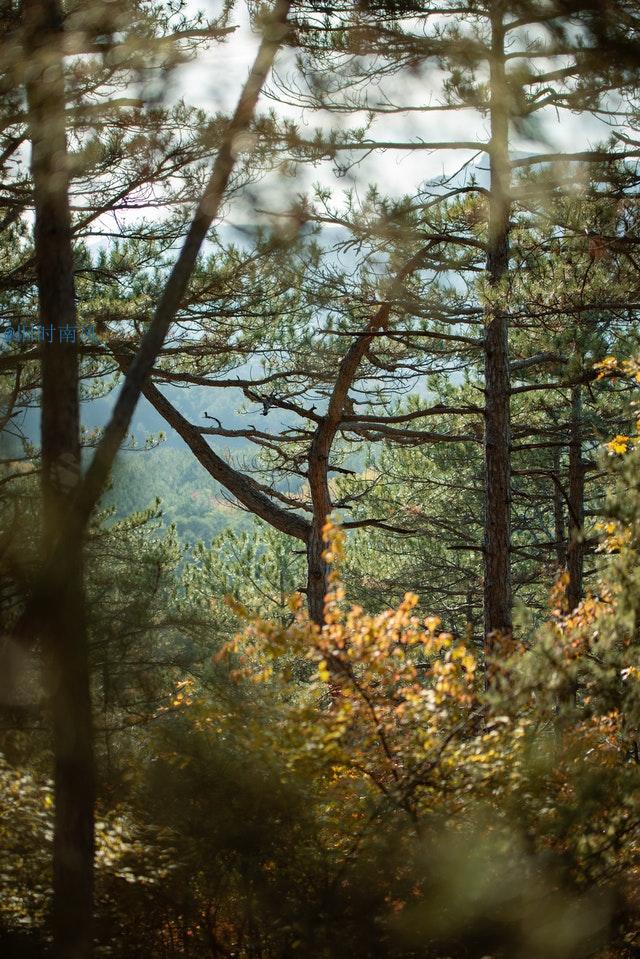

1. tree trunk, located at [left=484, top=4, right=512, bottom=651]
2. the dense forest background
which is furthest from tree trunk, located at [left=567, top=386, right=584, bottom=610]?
the dense forest background

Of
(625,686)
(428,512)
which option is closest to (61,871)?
(625,686)

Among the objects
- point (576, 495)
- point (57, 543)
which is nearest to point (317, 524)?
point (576, 495)

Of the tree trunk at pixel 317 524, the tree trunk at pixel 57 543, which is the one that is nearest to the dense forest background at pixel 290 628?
the tree trunk at pixel 57 543

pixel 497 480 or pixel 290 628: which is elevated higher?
pixel 497 480

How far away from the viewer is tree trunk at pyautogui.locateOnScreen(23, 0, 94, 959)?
3.50 m

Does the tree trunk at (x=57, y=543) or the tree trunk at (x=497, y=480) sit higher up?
the tree trunk at (x=497, y=480)

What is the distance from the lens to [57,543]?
12.5 feet

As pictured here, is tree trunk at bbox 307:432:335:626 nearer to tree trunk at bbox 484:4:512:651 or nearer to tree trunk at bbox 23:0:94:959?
tree trunk at bbox 484:4:512:651

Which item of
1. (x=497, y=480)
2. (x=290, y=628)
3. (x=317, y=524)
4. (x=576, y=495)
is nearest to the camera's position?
(x=290, y=628)

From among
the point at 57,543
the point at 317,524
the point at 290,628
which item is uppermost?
the point at 317,524

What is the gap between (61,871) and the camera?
3.50 m

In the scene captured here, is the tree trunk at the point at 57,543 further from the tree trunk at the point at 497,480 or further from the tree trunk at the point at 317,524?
the tree trunk at the point at 317,524

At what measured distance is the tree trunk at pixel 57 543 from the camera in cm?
350

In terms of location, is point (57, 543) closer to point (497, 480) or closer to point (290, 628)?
point (290, 628)
